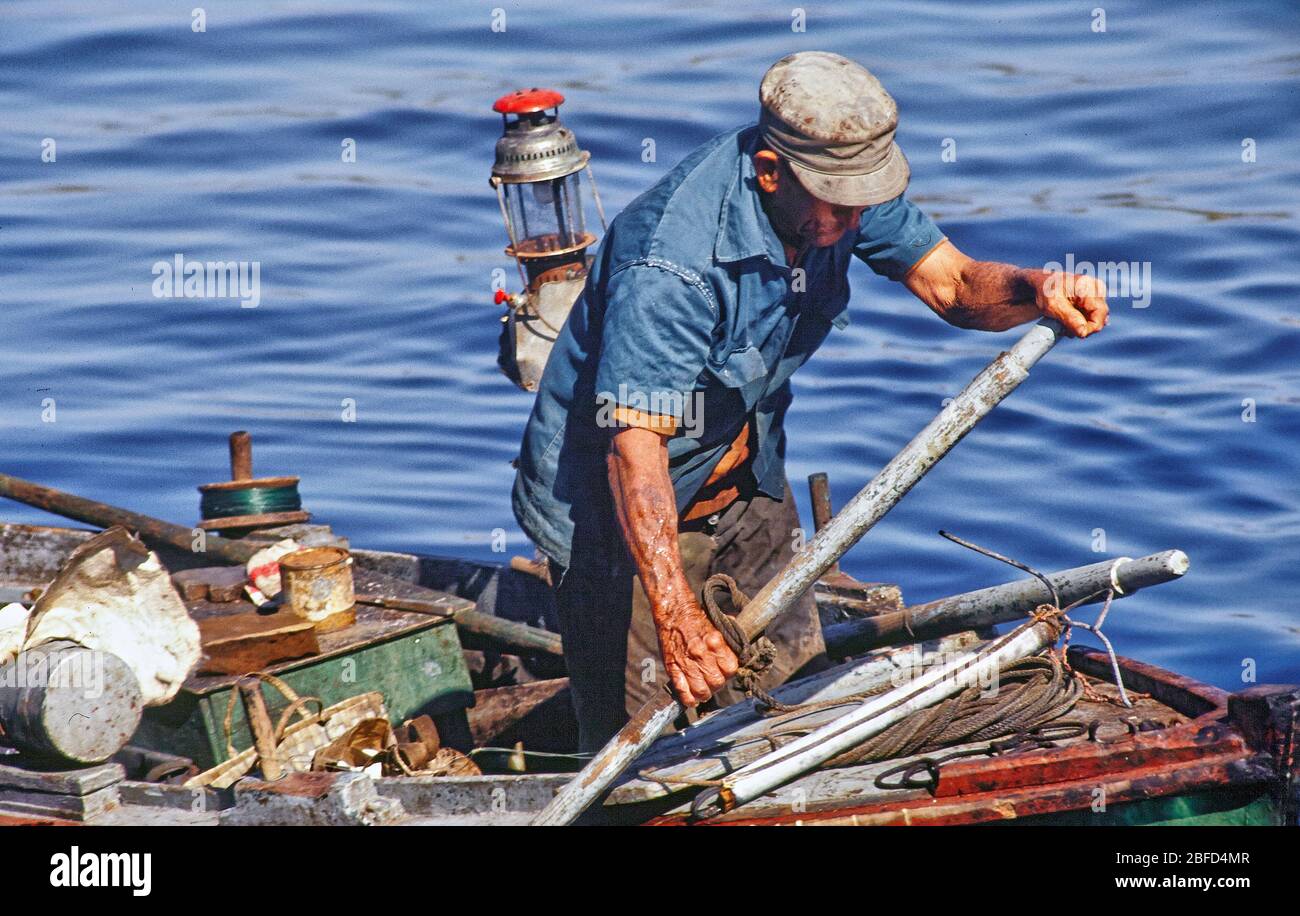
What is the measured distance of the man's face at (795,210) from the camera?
5164 millimetres

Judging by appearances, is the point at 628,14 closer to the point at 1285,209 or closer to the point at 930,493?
the point at 1285,209


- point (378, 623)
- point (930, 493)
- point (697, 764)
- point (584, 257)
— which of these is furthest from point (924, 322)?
point (697, 764)

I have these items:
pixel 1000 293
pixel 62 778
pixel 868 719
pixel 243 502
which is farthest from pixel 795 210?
pixel 243 502

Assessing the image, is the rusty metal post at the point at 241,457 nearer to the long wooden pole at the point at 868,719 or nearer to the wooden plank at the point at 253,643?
the wooden plank at the point at 253,643

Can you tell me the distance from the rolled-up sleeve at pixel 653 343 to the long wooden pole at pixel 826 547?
552mm

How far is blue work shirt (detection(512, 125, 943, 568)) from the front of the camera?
5055 mm

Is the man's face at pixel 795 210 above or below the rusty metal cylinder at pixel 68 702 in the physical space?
above

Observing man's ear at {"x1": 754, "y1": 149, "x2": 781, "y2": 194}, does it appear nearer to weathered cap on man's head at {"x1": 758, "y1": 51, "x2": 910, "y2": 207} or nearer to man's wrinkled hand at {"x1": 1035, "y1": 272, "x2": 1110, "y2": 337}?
weathered cap on man's head at {"x1": 758, "y1": 51, "x2": 910, "y2": 207}

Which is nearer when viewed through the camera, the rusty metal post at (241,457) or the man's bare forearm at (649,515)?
the man's bare forearm at (649,515)

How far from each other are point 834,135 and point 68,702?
287 centimetres

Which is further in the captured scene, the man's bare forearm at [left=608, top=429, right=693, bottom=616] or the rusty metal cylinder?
Answer: the rusty metal cylinder

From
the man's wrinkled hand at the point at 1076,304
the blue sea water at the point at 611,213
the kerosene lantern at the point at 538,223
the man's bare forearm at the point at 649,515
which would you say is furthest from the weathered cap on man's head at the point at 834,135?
the blue sea water at the point at 611,213

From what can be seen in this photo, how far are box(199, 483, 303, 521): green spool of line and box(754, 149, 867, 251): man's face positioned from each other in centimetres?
361

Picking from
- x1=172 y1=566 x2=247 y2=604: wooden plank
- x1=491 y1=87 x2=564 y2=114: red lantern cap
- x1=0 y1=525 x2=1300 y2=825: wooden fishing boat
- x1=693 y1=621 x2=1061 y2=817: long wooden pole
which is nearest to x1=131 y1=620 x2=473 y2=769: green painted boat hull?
x1=0 y1=525 x2=1300 y2=825: wooden fishing boat
